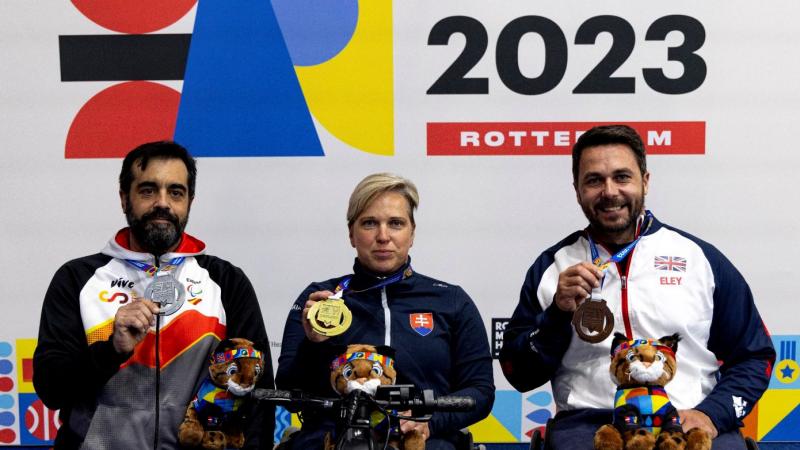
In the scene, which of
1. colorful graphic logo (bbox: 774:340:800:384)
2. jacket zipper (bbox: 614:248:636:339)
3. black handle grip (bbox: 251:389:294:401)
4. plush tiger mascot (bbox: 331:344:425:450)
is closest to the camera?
black handle grip (bbox: 251:389:294:401)

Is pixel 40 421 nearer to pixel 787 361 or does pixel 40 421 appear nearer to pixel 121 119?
pixel 121 119

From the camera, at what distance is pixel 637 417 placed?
2.05 m

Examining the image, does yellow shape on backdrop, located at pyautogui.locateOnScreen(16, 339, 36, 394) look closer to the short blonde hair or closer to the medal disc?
the medal disc

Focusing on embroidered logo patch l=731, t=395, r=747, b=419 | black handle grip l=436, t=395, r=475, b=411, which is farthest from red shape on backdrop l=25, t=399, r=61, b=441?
embroidered logo patch l=731, t=395, r=747, b=419

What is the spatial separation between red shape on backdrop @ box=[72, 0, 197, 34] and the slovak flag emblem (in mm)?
1808

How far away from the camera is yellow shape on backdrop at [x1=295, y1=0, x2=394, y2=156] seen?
331 centimetres

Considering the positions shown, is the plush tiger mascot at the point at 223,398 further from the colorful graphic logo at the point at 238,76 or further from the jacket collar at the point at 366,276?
the colorful graphic logo at the point at 238,76

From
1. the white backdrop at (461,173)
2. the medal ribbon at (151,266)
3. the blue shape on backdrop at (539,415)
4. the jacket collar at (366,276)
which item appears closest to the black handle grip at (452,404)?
the jacket collar at (366,276)

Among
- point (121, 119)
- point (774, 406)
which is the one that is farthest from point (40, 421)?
point (774, 406)

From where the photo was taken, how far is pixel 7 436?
11.4 feet

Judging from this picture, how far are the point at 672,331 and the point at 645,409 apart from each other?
40cm

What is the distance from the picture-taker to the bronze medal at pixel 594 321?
2152 mm

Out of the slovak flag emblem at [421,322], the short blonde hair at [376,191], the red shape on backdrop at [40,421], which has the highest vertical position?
the short blonde hair at [376,191]

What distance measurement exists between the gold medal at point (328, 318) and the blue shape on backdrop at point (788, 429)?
93.1 inches
